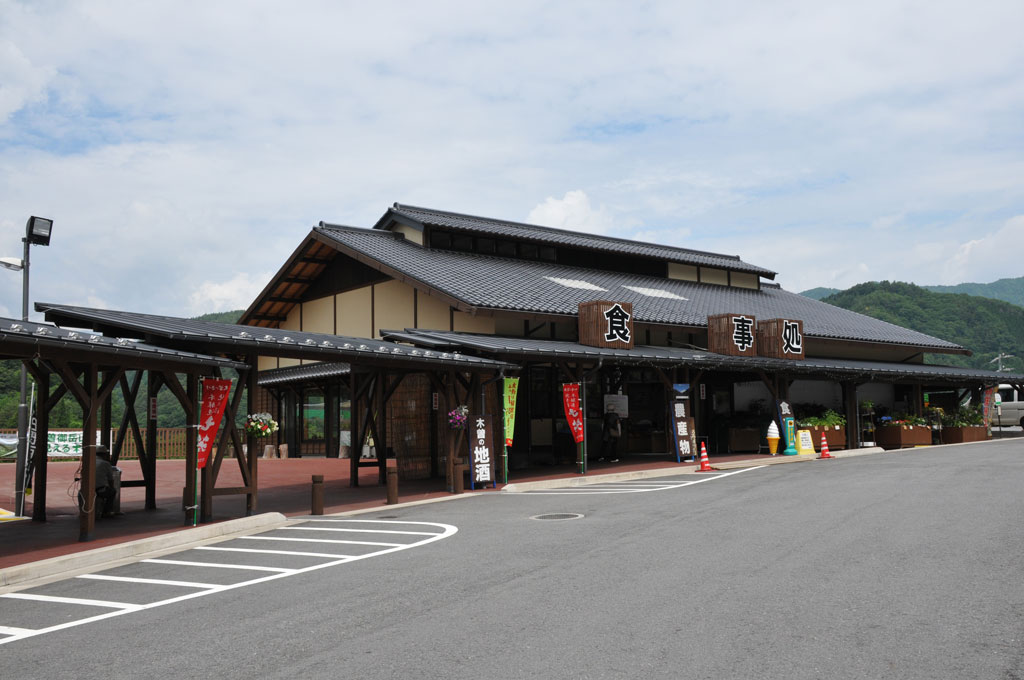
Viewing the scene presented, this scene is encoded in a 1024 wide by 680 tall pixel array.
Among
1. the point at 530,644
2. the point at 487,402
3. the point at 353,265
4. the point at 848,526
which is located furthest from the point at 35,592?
the point at 353,265

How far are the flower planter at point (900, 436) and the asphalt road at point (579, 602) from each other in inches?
610

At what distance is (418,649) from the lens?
5.43 m

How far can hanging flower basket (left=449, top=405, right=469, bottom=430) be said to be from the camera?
15.9 meters

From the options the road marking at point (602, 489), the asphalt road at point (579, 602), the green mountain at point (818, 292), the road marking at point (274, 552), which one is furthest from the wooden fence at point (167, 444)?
the green mountain at point (818, 292)

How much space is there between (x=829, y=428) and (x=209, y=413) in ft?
60.7

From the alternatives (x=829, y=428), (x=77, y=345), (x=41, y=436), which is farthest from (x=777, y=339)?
(x=77, y=345)

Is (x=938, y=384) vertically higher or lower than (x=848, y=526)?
higher

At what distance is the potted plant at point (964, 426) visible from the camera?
28.5m

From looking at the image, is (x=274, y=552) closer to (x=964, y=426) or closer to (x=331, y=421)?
(x=331, y=421)

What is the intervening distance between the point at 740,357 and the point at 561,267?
654 cm

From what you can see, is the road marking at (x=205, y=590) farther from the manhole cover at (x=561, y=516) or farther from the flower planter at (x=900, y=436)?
the flower planter at (x=900, y=436)

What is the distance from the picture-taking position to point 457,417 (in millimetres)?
15914

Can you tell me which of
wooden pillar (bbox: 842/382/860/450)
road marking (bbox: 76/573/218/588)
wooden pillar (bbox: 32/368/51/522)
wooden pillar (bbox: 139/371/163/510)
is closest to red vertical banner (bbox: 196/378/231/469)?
wooden pillar (bbox: 139/371/163/510)

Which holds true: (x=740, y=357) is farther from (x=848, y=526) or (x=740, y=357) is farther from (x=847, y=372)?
(x=848, y=526)
